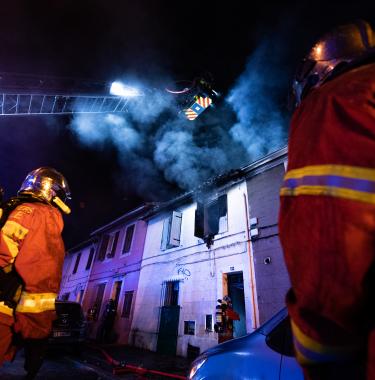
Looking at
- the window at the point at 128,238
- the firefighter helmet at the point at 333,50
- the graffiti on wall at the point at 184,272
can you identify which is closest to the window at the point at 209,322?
the graffiti on wall at the point at 184,272

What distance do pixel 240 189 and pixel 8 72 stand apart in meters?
10.1

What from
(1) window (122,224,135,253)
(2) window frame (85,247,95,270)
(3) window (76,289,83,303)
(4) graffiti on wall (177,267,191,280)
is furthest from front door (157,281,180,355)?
(3) window (76,289,83,303)

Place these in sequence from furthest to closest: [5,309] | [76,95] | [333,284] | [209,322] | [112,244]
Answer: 1. [112,244]
2. [76,95]
3. [209,322]
4. [5,309]
5. [333,284]

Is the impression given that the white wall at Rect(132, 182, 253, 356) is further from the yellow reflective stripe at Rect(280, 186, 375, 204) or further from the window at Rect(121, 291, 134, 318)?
the yellow reflective stripe at Rect(280, 186, 375, 204)

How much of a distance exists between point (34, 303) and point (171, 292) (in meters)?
9.36

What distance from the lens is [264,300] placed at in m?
7.03

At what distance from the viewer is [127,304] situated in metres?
12.6

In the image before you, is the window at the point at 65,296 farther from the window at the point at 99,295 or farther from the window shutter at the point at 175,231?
the window shutter at the point at 175,231

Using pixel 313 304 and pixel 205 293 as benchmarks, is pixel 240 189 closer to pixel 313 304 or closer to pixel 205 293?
pixel 205 293

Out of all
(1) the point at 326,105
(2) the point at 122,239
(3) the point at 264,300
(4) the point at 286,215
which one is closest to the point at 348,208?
(4) the point at 286,215

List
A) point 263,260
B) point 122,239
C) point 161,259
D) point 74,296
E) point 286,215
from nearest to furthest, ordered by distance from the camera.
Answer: point 286,215 → point 263,260 → point 161,259 → point 122,239 → point 74,296

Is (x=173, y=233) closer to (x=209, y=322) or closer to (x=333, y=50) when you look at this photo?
(x=209, y=322)

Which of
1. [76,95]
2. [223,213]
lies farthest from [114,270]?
[76,95]

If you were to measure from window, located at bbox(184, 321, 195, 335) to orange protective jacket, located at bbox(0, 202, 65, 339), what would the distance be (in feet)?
25.9
